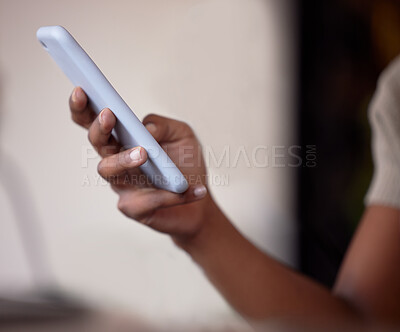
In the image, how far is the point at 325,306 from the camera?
0.42 metres

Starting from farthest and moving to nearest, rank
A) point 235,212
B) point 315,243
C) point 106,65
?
point 315,243
point 235,212
point 106,65

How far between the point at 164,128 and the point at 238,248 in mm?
126

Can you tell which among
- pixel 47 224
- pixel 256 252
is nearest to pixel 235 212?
pixel 256 252

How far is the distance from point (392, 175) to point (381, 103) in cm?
8

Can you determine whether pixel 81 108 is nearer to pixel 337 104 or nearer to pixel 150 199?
pixel 150 199

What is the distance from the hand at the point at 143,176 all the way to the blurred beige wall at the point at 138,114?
0.07ft

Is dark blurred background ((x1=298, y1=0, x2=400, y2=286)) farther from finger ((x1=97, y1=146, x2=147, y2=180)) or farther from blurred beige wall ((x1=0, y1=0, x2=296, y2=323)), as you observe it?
finger ((x1=97, y1=146, x2=147, y2=180))

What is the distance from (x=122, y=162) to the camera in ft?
0.77

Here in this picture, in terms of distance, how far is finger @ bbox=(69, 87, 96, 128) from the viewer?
232mm

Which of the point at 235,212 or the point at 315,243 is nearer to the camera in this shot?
the point at 235,212

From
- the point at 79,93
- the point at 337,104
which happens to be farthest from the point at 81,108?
the point at 337,104

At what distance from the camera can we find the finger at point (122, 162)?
22 centimetres

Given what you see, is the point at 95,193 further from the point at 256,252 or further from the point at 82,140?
the point at 256,252

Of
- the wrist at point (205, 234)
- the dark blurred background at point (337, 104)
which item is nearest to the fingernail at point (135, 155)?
the wrist at point (205, 234)
